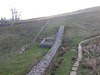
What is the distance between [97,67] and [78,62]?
9.13ft

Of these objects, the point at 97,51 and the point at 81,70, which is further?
the point at 97,51

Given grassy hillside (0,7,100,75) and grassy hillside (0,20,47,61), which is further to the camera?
grassy hillside (0,20,47,61)

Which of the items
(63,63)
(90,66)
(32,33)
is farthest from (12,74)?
(32,33)

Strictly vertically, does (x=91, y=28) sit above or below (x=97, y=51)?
above

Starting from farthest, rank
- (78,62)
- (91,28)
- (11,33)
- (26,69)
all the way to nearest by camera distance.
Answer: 1. (11,33)
2. (91,28)
3. (78,62)
4. (26,69)

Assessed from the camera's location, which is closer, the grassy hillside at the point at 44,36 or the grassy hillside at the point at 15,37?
the grassy hillside at the point at 44,36

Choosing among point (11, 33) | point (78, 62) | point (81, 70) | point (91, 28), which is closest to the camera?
point (81, 70)

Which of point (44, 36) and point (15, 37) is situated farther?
point (15, 37)

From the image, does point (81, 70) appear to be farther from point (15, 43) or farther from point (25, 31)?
point (25, 31)

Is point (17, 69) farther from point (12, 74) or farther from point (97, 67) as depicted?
point (97, 67)

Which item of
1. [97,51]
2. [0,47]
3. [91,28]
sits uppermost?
[91,28]

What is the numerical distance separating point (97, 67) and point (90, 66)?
78cm

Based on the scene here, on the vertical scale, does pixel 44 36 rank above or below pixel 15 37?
above

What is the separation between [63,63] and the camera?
16.5 metres
